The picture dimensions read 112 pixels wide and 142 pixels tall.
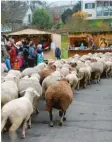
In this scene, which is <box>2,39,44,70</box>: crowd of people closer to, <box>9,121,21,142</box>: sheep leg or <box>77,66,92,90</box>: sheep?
<box>77,66,92,90</box>: sheep

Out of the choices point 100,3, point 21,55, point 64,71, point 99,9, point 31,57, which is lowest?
point 64,71

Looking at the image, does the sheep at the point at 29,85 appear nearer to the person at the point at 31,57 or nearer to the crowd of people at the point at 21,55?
the crowd of people at the point at 21,55

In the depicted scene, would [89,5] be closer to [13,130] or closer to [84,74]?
[84,74]

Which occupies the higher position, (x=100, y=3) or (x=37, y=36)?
(x=100, y=3)

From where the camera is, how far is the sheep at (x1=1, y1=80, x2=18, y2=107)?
817cm

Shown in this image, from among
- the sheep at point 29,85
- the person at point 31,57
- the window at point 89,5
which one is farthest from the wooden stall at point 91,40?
the window at point 89,5

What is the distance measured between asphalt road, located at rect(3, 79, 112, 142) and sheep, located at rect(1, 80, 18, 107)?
0.75m

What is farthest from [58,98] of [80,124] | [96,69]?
[96,69]

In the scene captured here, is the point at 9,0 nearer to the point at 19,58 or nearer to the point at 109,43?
the point at 109,43

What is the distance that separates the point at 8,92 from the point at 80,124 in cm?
188

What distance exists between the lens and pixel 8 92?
8.50 m

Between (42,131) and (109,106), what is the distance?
3.46 meters

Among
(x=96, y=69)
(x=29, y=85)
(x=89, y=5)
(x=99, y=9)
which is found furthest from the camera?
(x=89, y=5)

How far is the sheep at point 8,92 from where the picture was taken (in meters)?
8.17
